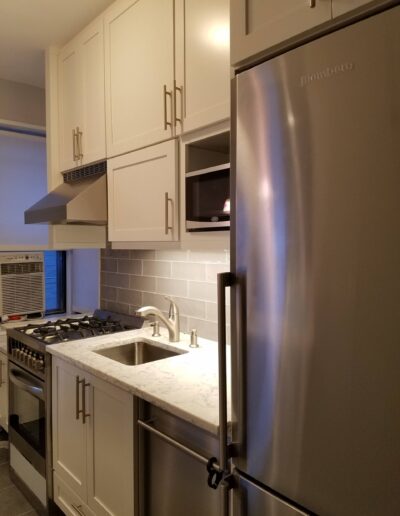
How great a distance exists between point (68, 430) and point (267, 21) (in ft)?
6.16

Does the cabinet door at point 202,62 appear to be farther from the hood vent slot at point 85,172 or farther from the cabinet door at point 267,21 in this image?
the hood vent slot at point 85,172

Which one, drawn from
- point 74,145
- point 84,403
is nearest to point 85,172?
point 74,145

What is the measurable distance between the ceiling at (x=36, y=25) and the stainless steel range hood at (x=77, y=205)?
90 centimetres

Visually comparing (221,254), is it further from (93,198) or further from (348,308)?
(348,308)

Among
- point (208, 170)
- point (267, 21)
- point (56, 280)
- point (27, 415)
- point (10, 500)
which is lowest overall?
point (10, 500)

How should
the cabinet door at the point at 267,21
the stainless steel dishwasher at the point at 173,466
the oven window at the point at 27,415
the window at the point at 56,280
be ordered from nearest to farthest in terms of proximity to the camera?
the cabinet door at the point at 267,21, the stainless steel dishwasher at the point at 173,466, the oven window at the point at 27,415, the window at the point at 56,280

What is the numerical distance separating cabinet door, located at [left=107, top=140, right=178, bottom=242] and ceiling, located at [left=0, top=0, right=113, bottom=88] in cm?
85

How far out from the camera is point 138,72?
1.93 metres

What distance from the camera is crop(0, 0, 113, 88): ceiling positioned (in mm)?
2086

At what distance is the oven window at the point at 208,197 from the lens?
1.54 metres

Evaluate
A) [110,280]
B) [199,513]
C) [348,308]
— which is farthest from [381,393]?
[110,280]

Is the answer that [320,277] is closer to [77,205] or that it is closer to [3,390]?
[77,205]

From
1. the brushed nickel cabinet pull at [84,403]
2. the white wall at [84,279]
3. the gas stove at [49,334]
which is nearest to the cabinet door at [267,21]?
the brushed nickel cabinet pull at [84,403]

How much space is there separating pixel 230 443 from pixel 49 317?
2623 millimetres
